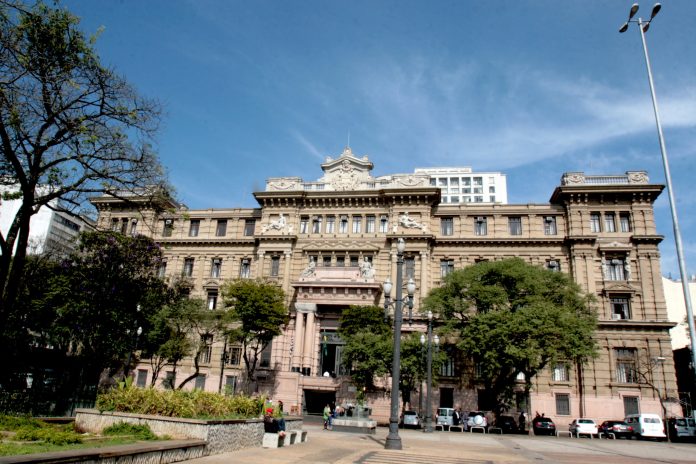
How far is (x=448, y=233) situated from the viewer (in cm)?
4750

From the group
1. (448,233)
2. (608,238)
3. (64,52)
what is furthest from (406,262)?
(64,52)

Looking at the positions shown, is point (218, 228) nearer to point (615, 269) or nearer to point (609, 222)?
point (609, 222)

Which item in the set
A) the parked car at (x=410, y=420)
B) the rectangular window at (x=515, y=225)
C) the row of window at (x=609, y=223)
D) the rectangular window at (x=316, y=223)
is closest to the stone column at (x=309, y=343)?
the rectangular window at (x=316, y=223)

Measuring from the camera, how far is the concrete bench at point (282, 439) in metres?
17.8

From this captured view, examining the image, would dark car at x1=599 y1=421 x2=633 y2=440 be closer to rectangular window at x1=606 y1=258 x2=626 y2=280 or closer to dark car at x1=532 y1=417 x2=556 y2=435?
dark car at x1=532 y1=417 x2=556 y2=435

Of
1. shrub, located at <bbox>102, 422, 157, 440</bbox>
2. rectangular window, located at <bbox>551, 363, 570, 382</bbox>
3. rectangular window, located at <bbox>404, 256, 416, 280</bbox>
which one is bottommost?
shrub, located at <bbox>102, 422, 157, 440</bbox>

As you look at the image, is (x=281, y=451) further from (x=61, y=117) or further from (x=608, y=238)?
(x=608, y=238)

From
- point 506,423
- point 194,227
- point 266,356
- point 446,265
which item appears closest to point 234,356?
point 266,356

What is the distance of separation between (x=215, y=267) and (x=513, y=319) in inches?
1138

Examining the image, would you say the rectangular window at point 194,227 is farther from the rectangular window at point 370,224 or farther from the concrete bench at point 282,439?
the concrete bench at point 282,439

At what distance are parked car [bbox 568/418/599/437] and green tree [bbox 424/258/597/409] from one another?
416cm

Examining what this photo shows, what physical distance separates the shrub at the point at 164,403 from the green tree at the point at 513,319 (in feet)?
70.2

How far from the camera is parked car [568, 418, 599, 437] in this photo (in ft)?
115

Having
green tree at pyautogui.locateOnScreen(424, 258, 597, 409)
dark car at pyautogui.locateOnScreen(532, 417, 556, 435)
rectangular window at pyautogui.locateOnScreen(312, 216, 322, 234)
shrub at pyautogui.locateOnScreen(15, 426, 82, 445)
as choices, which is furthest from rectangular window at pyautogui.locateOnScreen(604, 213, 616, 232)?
shrub at pyautogui.locateOnScreen(15, 426, 82, 445)
